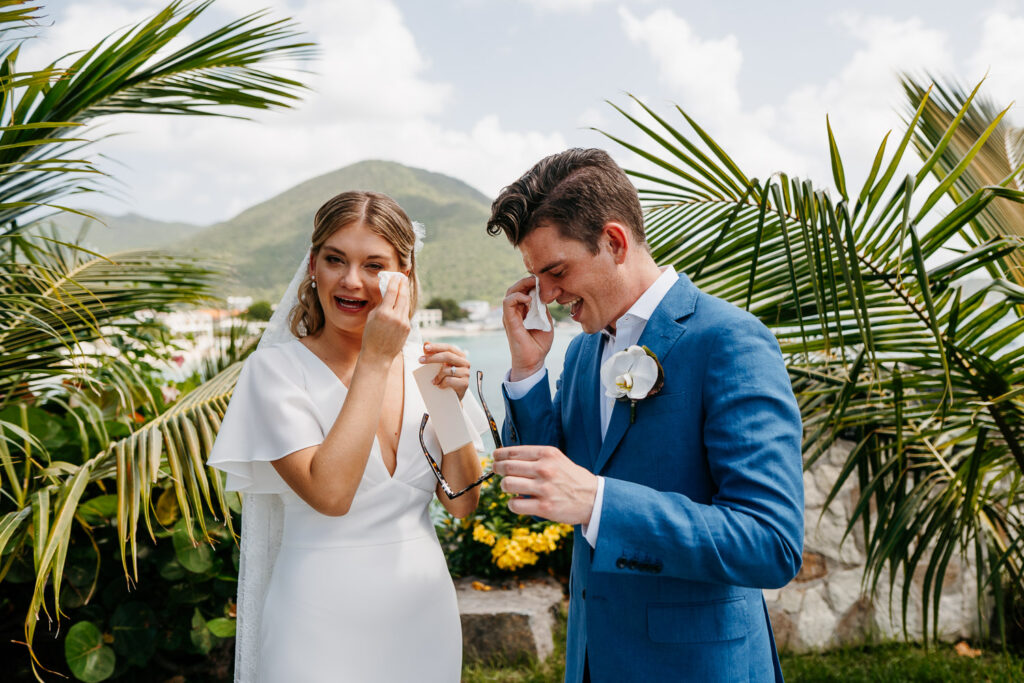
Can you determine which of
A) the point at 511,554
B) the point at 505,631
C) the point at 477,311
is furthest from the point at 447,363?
the point at 477,311

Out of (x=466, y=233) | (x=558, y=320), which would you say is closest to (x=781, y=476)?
(x=558, y=320)

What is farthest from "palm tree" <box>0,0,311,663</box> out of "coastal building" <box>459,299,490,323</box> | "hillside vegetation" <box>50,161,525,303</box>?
"coastal building" <box>459,299,490,323</box>

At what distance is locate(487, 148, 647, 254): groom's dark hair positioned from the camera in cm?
169

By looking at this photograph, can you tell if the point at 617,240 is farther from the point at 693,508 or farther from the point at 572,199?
the point at 693,508

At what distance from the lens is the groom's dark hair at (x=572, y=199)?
169cm

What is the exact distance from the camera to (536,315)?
1.89 metres

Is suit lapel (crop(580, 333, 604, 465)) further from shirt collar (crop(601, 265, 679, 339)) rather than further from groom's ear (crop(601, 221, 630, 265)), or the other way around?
groom's ear (crop(601, 221, 630, 265))

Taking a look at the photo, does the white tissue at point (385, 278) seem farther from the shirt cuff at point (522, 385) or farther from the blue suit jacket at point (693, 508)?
the blue suit jacket at point (693, 508)

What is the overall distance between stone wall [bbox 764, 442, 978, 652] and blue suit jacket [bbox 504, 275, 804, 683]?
3148 millimetres

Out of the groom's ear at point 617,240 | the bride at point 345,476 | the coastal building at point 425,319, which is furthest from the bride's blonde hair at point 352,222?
the groom's ear at point 617,240

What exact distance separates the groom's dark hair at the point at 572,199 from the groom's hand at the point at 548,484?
1.93ft

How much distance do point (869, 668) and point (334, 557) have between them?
3748mm

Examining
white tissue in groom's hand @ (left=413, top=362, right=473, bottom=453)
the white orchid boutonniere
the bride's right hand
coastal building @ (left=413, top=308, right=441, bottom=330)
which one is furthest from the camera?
coastal building @ (left=413, top=308, right=441, bottom=330)

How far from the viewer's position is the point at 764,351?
4.83 feet
